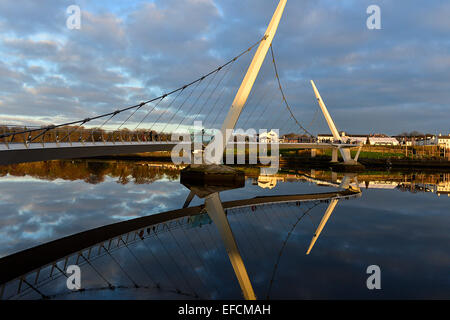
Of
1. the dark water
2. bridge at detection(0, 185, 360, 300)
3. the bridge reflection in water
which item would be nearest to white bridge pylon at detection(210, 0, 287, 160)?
the dark water

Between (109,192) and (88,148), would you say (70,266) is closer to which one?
(88,148)

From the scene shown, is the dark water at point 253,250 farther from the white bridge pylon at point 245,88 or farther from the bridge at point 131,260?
the white bridge pylon at point 245,88

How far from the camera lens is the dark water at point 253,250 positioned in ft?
22.4

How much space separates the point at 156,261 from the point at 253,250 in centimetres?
316

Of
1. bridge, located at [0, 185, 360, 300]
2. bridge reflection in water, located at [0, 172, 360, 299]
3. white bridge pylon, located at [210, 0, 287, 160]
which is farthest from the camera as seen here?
white bridge pylon, located at [210, 0, 287, 160]

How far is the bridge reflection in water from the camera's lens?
6.64 m

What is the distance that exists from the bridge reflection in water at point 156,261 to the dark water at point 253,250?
0.03 m

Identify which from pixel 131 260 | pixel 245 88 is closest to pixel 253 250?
pixel 131 260

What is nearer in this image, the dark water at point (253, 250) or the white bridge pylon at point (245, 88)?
the dark water at point (253, 250)

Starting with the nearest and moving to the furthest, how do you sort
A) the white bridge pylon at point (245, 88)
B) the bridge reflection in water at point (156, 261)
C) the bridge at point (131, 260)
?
the bridge reflection in water at point (156, 261) → the bridge at point (131, 260) → the white bridge pylon at point (245, 88)

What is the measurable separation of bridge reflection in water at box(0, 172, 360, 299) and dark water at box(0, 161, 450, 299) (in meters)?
0.03

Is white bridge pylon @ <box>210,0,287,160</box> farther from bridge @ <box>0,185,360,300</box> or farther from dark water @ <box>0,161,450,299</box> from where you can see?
bridge @ <box>0,185,360,300</box>

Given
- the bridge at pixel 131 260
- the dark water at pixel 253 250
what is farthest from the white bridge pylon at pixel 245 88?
the bridge at pixel 131 260

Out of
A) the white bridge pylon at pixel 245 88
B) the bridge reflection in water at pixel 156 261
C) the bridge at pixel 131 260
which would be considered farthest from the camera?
the white bridge pylon at pixel 245 88
